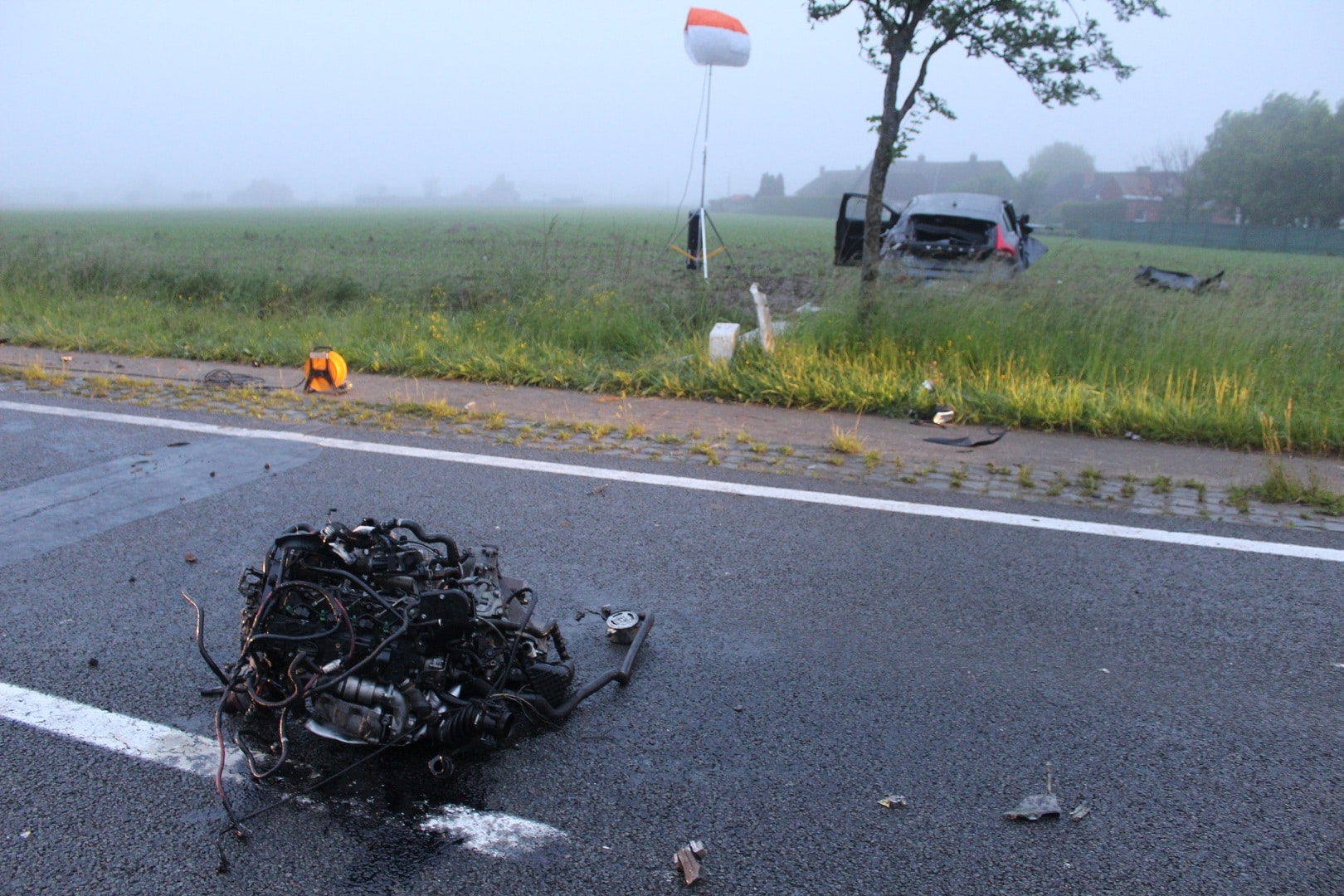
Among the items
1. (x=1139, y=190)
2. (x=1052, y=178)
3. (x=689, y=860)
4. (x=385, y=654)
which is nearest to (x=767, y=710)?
(x=689, y=860)

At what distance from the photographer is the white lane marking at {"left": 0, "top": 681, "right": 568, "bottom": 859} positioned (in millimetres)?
2473

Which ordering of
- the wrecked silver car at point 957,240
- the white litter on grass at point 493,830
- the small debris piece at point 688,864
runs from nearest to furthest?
the small debris piece at point 688,864 → the white litter on grass at point 493,830 → the wrecked silver car at point 957,240

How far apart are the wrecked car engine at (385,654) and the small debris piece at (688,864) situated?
70cm

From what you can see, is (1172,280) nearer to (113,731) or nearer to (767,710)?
(767,710)

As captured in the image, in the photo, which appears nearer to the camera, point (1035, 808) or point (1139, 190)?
point (1035, 808)

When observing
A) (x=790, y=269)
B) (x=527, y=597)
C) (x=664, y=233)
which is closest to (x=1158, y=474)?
(x=527, y=597)

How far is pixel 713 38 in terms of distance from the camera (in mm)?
10750

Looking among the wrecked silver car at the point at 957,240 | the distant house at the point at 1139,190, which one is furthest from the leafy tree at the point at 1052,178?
the wrecked silver car at the point at 957,240

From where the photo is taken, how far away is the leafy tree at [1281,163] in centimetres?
1411

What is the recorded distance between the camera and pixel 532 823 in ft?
8.29

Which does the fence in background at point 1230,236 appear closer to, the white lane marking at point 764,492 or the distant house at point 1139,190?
the distant house at point 1139,190

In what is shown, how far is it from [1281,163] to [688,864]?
18616mm

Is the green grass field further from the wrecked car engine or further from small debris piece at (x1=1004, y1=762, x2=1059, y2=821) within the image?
the wrecked car engine

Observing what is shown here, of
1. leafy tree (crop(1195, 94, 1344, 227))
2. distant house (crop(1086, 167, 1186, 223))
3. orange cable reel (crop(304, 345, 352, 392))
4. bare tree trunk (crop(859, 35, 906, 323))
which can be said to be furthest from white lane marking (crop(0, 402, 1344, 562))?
distant house (crop(1086, 167, 1186, 223))
